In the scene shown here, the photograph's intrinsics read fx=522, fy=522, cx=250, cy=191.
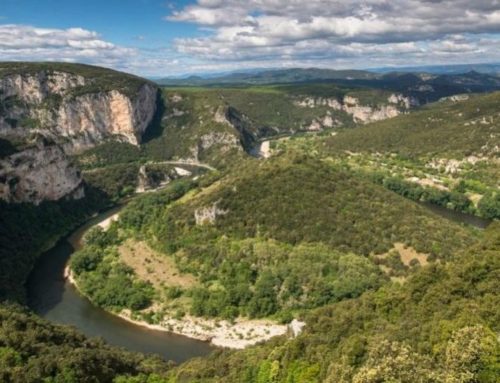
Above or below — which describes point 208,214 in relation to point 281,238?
above

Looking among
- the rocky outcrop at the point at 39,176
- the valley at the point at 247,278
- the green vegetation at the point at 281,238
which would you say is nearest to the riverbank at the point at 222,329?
the valley at the point at 247,278

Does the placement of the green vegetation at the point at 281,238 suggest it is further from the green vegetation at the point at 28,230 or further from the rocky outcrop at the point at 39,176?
the rocky outcrop at the point at 39,176

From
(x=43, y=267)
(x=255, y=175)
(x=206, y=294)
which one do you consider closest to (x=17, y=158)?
(x=43, y=267)

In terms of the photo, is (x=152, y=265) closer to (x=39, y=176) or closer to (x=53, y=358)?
(x=53, y=358)

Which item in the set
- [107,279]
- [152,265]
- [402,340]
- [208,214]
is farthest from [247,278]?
[402,340]

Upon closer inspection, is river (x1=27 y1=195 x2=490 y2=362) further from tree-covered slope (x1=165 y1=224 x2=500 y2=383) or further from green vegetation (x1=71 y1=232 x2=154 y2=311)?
tree-covered slope (x1=165 y1=224 x2=500 y2=383)

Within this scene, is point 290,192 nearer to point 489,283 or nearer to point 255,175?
point 255,175
